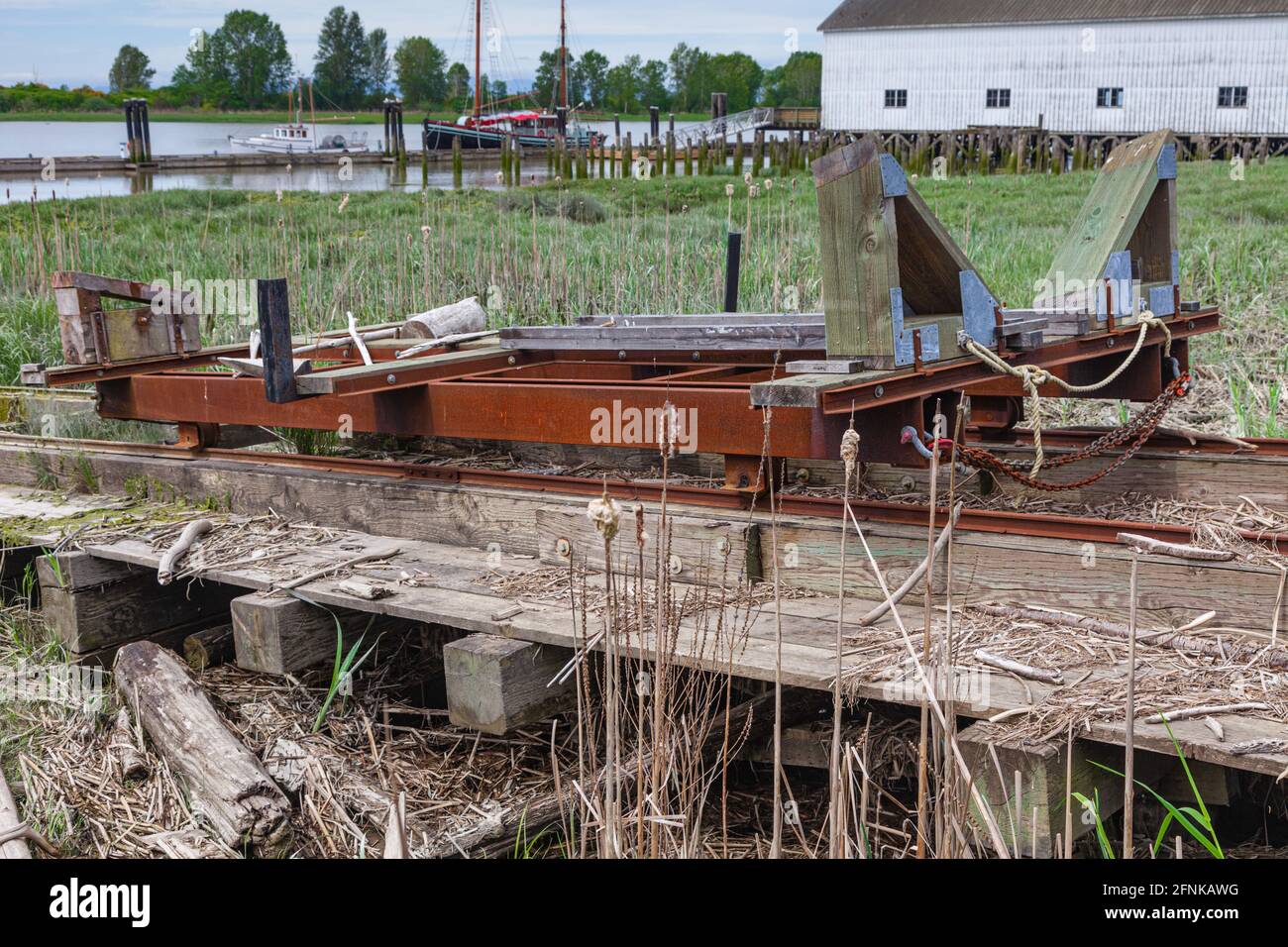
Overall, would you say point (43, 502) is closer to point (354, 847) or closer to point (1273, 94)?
point (354, 847)

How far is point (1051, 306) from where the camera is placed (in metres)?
5.01

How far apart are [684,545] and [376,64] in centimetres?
11624

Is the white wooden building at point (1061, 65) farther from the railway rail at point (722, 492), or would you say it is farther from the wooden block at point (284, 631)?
the wooden block at point (284, 631)

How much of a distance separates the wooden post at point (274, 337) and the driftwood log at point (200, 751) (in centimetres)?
105

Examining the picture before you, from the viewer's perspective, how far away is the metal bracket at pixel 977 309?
13.1ft

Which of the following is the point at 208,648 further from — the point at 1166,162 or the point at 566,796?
the point at 1166,162

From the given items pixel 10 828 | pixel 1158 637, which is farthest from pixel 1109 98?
pixel 10 828

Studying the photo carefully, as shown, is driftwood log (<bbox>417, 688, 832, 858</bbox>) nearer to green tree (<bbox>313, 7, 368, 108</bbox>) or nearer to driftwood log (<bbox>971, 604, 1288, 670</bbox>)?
driftwood log (<bbox>971, 604, 1288, 670</bbox>)

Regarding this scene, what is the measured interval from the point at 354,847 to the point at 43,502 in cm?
300

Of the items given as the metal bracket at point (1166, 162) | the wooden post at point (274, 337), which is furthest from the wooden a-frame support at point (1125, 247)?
the wooden post at point (274, 337)

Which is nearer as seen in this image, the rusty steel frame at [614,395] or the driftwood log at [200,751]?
the driftwood log at [200,751]

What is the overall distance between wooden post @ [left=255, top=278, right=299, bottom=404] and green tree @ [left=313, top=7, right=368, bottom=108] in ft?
363

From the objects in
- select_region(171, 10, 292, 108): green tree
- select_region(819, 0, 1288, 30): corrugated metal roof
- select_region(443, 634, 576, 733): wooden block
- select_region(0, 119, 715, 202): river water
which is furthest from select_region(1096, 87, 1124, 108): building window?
select_region(171, 10, 292, 108): green tree
